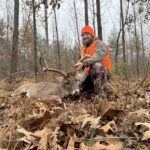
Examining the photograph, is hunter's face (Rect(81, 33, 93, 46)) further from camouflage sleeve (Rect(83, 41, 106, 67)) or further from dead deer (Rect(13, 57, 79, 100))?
dead deer (Rect(13, 57, 79, 100))

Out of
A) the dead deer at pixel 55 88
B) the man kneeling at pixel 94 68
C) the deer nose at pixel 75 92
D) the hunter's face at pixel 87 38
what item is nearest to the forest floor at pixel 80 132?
the dead deer at pixel 55 88

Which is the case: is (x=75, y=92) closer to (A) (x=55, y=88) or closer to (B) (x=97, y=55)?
(A) (x=55, y=88)

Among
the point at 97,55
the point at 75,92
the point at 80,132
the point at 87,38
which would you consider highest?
the point at 87,38

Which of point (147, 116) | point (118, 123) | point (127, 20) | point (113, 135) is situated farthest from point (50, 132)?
point (127, 20)

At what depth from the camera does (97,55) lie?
6.98m

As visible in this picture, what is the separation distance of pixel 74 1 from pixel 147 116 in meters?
29.7

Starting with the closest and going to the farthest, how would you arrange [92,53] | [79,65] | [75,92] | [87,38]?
[75,92] < [79,65] < [92,53] < [87,38]

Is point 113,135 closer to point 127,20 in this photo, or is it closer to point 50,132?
point 50,132

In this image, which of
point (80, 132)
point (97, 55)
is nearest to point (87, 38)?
point (97, 55)

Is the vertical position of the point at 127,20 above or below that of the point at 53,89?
above

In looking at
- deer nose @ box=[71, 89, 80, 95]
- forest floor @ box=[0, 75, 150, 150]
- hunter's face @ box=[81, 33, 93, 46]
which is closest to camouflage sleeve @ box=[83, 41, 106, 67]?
hunter's face @ box=[81, 33, 93, 46]

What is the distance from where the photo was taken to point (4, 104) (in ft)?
17.3

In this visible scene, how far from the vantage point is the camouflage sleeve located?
22.4ft

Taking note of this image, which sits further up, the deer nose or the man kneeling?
the man kneeling
